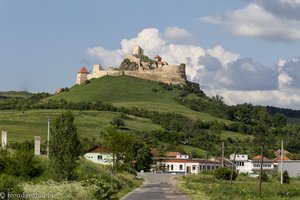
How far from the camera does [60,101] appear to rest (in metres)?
188

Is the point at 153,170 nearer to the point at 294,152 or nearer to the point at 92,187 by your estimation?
the point at 294,152

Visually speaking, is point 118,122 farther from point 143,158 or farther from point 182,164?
point 143,158

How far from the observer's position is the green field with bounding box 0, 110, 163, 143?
13750cm

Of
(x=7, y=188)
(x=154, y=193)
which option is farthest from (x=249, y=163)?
(x=7, y=188)

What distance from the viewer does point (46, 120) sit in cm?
15175

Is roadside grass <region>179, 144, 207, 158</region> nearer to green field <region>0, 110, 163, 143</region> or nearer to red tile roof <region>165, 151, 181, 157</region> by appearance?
red tile roof <region>165, 151, 181, 157</region>

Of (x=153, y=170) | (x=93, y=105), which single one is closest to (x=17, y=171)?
(x=153, y=170)

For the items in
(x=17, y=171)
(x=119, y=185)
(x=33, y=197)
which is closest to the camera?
(x=33, y=197)

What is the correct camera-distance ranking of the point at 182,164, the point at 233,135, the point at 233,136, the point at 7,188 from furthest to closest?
the point at 233,135 < the point at 233,136 < the point at 182,164 < the point at 7,188

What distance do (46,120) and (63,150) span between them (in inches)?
4548

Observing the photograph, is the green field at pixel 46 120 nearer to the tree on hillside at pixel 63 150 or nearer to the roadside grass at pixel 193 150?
the roadside grass at pixel 193 150

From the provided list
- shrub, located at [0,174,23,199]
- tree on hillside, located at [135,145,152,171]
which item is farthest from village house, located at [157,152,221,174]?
shrub, located at [0,174,23,199]

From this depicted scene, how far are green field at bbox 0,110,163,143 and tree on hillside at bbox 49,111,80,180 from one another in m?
87.3

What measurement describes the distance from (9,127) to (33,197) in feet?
381
